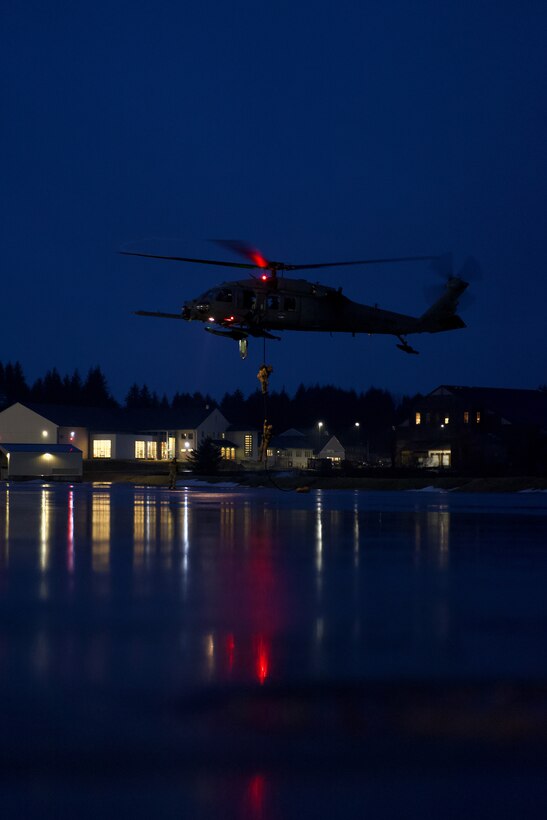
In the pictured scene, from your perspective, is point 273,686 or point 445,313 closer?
point 273,686

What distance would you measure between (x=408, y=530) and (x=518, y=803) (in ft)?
58.5

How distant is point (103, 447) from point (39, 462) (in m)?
24.7

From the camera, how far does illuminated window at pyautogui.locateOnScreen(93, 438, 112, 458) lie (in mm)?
108750

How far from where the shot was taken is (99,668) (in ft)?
25.1

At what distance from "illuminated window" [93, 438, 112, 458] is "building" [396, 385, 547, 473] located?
31847 mm

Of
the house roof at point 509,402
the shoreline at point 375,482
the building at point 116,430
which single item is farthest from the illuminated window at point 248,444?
the shoreline at point 375,482

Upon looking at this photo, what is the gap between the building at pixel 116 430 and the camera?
105 metres

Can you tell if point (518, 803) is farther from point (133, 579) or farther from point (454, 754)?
point (133, 579)

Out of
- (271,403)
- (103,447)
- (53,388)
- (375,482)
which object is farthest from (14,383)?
(375,482)

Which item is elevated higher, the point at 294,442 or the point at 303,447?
the point at 294,442

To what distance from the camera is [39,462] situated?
84.3 m

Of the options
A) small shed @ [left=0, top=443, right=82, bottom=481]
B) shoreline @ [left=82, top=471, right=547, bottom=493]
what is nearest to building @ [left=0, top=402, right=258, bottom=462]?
small shed @ [left=0, top=443, right=82, bottom=481]

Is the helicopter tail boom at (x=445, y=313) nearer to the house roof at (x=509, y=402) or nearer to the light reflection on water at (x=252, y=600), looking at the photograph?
the light reflection on water at (x=252, y=600)

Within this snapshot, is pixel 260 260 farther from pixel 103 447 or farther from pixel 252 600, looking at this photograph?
pixel 103 447
